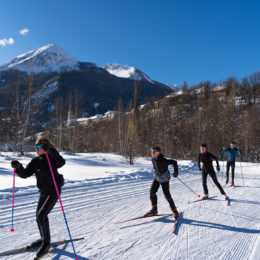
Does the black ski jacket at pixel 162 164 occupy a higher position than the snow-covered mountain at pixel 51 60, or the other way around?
the snow-covered mountain at pixel 51 60

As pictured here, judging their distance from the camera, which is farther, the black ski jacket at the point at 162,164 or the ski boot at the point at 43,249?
the black ski jacket at the point at 162,164

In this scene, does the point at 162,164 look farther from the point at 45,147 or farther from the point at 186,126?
the point at 186,126

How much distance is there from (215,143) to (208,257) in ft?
108

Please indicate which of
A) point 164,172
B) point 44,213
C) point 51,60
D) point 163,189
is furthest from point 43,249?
point 51,60

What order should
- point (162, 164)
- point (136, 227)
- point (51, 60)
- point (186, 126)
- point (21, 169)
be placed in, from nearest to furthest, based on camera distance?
point (21, 169), point (136, 227), point (162, 164), point (186, 126), point (51, 60)

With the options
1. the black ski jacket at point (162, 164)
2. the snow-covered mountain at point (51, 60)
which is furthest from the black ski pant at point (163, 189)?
the snow-covered mountain at point (51, 60)

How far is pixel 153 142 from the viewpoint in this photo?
39.5m

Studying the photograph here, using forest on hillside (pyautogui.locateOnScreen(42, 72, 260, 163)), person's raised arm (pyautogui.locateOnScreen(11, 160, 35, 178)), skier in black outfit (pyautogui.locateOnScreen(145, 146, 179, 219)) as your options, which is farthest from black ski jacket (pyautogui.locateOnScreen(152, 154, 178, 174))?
forest on hillside (pyautogui.locateOnScreen(42, 72, 260, 163))

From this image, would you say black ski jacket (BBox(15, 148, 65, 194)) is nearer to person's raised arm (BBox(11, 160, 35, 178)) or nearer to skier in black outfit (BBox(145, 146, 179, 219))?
person's raised arm (BBox(11, 160, 35, 178))

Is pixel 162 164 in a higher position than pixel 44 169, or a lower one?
lower

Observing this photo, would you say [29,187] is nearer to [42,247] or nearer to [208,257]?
[42,247]

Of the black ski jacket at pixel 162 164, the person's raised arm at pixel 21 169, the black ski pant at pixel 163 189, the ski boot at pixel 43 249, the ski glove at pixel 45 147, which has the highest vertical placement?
the ski glove at pixel 45 147

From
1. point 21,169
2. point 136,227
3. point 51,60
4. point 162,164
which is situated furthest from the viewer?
point 51,60

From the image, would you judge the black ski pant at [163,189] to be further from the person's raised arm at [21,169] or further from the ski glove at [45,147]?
the person's raised arm at [21,169]
